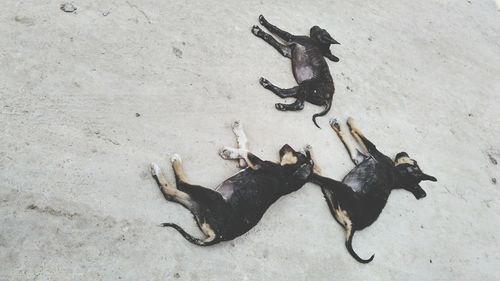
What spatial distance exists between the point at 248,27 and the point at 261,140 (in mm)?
1517

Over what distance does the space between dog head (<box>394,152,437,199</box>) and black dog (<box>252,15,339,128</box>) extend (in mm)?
910

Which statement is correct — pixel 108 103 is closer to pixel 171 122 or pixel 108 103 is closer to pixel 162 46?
pixel 171 122

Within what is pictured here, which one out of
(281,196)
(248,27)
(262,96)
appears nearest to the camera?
(281,196)

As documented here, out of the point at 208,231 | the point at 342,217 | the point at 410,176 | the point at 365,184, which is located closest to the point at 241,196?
the point at 208,231

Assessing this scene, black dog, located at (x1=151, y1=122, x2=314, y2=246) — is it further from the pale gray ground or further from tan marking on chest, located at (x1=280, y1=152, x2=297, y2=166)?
the pale gray ground

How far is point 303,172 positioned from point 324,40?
1.81 m

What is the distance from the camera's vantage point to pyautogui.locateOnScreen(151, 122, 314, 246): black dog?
322cm

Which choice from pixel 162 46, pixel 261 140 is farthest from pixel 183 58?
pixel 261 140

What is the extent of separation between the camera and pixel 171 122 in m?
3.88

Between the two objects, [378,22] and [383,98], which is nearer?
[383,98]

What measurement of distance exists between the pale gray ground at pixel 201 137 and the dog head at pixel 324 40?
167 millimetres

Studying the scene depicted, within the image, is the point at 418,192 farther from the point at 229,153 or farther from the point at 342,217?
the point at 229,153

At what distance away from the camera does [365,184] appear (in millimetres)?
3918

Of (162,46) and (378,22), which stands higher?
(378,22)
